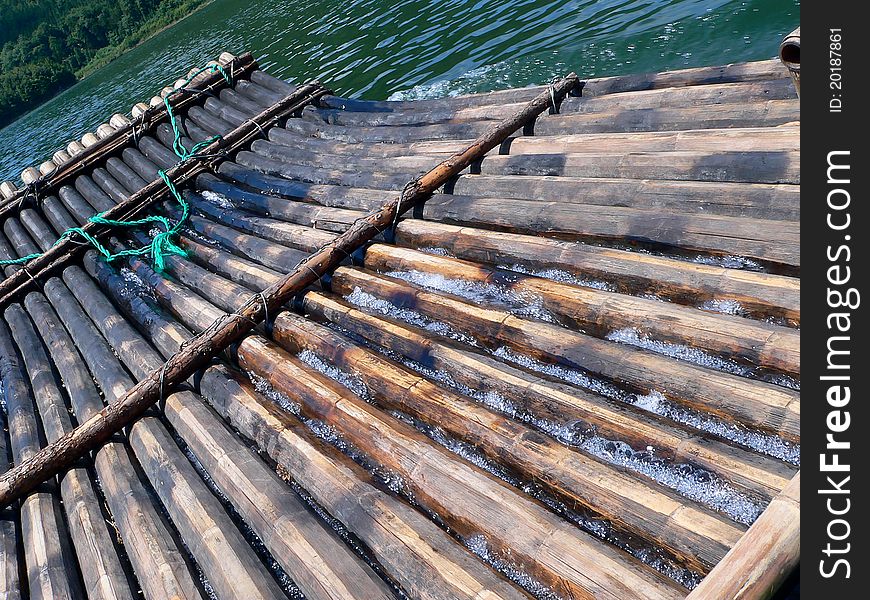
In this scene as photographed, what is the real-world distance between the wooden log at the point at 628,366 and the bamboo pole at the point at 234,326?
1173 millimetres

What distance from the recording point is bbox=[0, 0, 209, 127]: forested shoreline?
58969 mm

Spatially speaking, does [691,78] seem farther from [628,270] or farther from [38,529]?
[38,529]

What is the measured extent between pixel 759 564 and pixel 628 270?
252cm

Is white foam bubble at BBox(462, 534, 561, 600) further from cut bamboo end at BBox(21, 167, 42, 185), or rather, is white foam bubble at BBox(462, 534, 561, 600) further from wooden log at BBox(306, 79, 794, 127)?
cut bamboo end at BBox(21, 167, 42, 185)

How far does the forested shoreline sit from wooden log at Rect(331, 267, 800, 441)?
66.7 m

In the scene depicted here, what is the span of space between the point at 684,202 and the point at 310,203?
16.4ft

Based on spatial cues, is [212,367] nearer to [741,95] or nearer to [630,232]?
[630,232]

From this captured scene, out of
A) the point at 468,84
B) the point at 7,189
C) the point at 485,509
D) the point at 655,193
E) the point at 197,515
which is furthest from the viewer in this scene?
the point at 468,84


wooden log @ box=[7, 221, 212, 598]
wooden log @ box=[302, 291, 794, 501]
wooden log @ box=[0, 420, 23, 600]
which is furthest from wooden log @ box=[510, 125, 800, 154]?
wooden log @ box=[0, 420, 23, 600]

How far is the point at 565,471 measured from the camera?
3465mm

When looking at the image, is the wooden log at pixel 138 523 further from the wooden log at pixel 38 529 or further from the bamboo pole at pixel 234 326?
the wooden log at pixel 38 529

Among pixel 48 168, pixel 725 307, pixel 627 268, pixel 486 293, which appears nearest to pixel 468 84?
pixel 48 168

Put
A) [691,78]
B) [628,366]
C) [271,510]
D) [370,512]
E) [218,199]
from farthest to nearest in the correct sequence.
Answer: [218,199]
[691,78]
[271,510]
[628,366]
[370,512]

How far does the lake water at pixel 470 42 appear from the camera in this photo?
47.2ft
